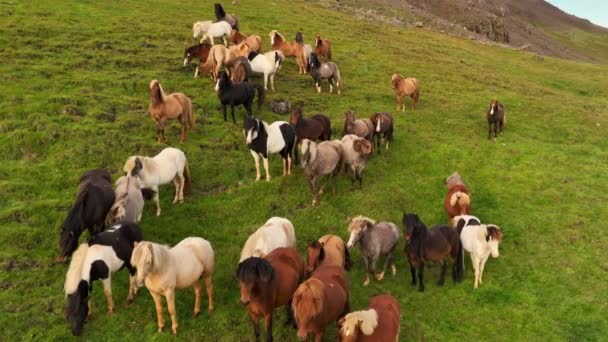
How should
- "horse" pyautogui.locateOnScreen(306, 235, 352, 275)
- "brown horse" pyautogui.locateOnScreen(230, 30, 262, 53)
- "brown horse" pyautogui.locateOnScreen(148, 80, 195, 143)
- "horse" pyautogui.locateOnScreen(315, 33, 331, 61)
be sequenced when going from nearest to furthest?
"horse" pyautogui.locateOnScreen(306, 235, 352, 275) → "brown horse" pyautogui.locateOnScreen(148, 80, 195, 143) → "brown horse" pyautogui.locateOnScreen(230, 30, 262, 53) → "horse" pyautogui.locateOnScreen(315, 33, 331, 61)

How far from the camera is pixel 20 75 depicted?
18.8 meters

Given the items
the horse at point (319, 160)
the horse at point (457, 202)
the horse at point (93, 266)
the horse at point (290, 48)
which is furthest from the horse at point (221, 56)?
the horse at point (93, 266)

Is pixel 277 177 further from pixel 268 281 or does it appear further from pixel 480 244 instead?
pixel 268 281

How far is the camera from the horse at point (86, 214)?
32.2ft

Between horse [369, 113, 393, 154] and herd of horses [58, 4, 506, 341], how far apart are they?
0.04 m

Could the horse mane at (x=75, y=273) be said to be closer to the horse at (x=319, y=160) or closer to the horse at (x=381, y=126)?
the horse at (x=319, y=160)

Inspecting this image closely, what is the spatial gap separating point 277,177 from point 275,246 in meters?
5.20

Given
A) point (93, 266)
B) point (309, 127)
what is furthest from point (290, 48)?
point (93, 266)

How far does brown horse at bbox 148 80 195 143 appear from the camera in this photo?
47.0 ft

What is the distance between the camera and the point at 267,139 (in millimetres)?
13734

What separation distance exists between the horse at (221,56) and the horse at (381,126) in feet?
22.1

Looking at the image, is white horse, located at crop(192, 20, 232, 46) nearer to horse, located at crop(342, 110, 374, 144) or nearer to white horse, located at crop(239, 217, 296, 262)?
horse, located at crop(342, 110, 374, 144)

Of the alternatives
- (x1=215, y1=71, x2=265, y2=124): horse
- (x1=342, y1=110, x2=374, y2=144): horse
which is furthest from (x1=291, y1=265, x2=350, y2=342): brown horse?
(x1=215, y1=71, x2=265, y2=124): horse

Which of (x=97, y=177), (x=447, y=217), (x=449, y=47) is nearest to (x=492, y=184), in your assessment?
(x=447, y=217)
